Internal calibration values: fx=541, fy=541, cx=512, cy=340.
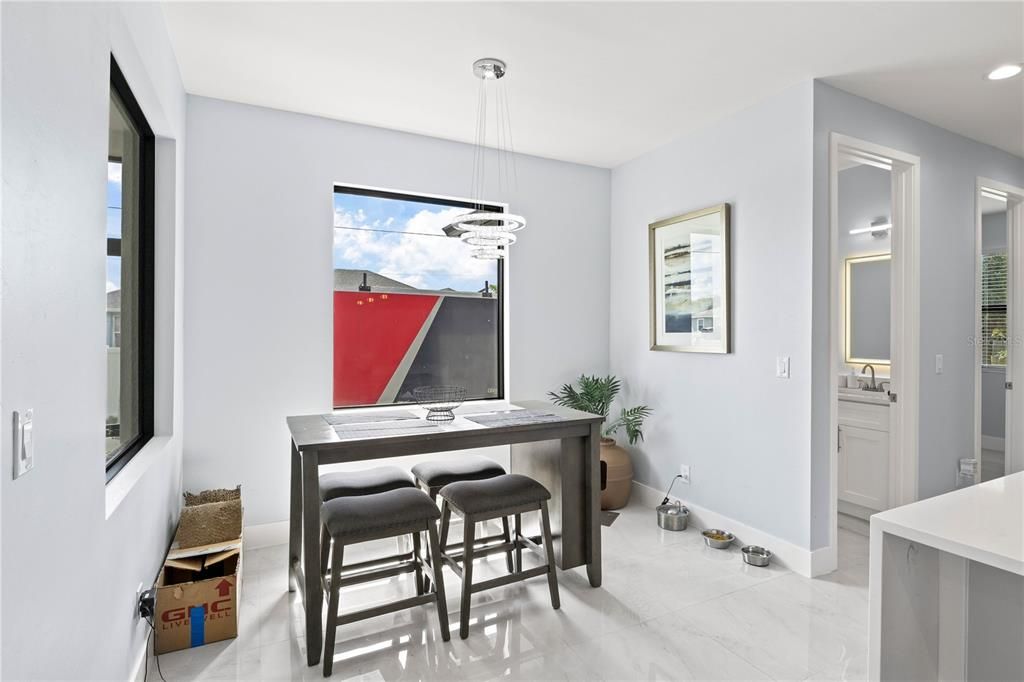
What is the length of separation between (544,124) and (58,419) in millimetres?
2994

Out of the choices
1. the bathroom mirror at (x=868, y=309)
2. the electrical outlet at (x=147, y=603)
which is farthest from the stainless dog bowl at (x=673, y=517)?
Result: the electrical outlet at (x=147, y=603)

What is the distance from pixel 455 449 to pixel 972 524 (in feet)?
5.63

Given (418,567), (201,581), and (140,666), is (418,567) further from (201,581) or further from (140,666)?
(140,666)

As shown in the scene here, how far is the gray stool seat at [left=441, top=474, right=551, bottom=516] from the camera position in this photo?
227cm

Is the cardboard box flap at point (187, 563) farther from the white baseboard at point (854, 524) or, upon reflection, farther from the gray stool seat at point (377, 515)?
the white baseboard at point (854, 524)

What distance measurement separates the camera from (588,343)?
4.30 metres

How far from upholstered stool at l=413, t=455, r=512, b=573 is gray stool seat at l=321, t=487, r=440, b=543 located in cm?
46

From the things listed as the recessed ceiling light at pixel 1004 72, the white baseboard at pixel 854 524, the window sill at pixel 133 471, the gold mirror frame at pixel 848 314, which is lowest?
the white baseboard at pixel 854 524

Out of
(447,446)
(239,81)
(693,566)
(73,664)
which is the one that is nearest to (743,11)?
(447,446)

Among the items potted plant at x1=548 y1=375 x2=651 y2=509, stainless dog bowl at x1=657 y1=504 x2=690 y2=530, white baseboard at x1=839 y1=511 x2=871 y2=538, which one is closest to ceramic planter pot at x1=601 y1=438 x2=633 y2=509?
potted plant at x1=548 y1=375 x2=651 y2=509

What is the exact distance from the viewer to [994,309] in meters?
4.46

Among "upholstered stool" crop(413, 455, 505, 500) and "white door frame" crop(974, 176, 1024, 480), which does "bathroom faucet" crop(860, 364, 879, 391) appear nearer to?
"white door frame" crop(974, 176, 1024, 480)

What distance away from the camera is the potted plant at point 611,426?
12.6 ft

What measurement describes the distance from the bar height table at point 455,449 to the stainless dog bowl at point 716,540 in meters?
0.90
